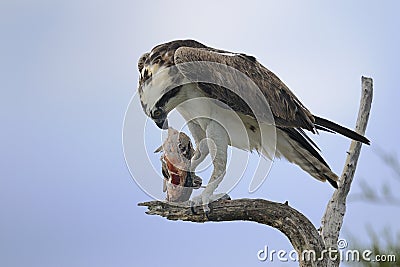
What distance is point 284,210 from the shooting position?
18.5 ft

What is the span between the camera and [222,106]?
6.00m

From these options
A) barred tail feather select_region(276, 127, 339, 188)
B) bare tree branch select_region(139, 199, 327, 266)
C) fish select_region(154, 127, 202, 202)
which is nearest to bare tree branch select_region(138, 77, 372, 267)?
bare tree branch select_region(139, 199, 327, 266)

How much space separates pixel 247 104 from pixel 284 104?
34 centimetres

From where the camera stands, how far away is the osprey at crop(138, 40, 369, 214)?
19.4 feet

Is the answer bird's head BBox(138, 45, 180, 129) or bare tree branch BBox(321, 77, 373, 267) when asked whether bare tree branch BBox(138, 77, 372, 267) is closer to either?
bare tree branch BBox(321, 77, 373, 267)

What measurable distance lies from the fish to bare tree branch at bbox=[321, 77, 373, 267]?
1106 mm

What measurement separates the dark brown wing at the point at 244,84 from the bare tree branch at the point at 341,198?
1.69 ft

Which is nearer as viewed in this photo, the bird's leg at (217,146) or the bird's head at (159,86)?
the bird's head at (159,86)

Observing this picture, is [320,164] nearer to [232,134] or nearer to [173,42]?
[232,134]

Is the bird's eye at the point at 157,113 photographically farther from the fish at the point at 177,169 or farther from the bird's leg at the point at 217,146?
the bird's leg at the point at 217,146

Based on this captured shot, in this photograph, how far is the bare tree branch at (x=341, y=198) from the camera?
6090mm

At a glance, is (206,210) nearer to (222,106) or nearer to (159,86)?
(222,106)

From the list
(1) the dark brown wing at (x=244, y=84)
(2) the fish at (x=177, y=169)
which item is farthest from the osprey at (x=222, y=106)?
(2) the fish at (x=177, y=169)

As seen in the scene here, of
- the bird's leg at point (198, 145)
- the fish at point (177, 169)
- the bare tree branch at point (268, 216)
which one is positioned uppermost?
the bird's leg at point (198, 145)
